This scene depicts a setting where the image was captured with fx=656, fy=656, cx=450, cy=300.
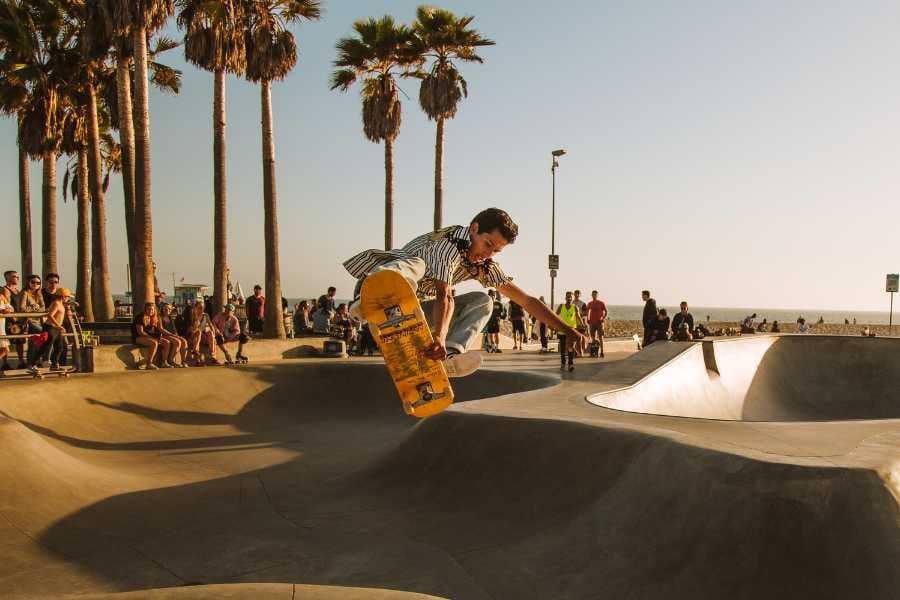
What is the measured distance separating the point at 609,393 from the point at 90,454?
6.37 metres

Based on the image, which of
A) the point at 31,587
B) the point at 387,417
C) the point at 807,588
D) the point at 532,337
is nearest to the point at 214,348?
the point at 387,417

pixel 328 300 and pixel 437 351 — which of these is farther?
pixel 328 300

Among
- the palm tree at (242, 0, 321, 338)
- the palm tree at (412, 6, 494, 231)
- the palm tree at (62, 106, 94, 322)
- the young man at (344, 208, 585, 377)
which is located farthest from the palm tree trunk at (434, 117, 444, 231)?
the young man at (344, 208, 585, 377)

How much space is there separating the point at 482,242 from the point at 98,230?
19492mm

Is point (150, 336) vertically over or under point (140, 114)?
under

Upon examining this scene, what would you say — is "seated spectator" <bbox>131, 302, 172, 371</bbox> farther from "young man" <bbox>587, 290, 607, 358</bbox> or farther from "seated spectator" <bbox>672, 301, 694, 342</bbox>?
"seated spectator" <bbox>672, 301, 694, 342</bbox>

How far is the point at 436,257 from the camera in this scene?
4.37m

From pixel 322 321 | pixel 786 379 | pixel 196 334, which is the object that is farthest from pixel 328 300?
pixel 786 379

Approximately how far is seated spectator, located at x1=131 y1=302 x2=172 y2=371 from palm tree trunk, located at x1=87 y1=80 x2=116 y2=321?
27.3 feet

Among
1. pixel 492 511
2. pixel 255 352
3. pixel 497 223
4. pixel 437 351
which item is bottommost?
pixel 492 511

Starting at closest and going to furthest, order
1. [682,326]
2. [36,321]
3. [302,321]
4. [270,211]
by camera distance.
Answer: [36,321] < [682,326] < [270,211] < [302,321]

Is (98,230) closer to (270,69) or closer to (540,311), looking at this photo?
(270,69)

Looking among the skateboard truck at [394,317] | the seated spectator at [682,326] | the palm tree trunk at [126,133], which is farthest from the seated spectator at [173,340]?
the seated spectator at [682,326]

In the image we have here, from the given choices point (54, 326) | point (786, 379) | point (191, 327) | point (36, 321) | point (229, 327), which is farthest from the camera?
point (229, 327)
